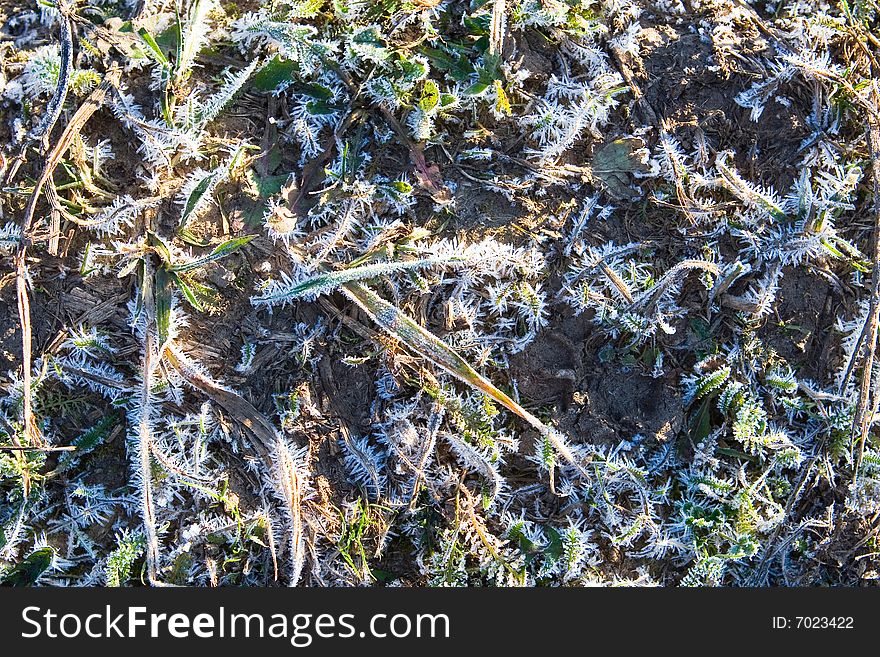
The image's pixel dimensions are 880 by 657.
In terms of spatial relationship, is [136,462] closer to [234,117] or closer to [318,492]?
[318,492]

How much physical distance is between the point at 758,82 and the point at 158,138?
189 cm

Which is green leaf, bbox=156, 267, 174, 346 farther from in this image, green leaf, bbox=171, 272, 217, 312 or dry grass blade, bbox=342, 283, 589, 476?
dry grass blade, bbox=342, 283, 589, 476

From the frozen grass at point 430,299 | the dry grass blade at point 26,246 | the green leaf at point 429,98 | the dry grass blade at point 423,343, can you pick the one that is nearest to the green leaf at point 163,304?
the frozen grass at point 430,299

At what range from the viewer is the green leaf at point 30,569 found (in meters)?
1.87

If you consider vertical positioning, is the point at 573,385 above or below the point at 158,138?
below

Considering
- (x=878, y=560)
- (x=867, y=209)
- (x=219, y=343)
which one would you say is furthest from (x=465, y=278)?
(x=878, y=560)

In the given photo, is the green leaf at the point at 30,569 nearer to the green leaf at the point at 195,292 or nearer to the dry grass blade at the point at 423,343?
the green leaf at the point at 195,292

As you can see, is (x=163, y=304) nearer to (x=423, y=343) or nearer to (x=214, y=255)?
(x=214, y=255)

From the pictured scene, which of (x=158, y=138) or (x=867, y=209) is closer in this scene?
(x=158, y=138)

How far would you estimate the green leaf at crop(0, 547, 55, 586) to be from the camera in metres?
1.87

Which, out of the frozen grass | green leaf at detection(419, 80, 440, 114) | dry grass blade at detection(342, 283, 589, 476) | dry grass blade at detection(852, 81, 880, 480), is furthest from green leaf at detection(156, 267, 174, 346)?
dry grass blade at detection(852, 81, 880, 480)

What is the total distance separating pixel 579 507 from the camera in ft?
6.42

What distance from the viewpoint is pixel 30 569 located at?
1.88 m

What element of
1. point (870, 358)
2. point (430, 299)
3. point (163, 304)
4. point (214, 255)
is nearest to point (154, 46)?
point (214, 255)
